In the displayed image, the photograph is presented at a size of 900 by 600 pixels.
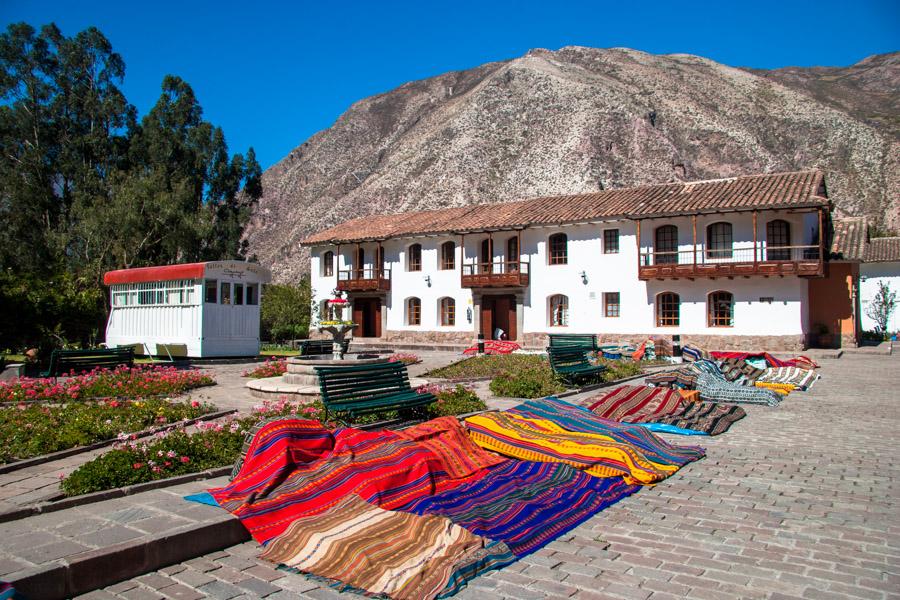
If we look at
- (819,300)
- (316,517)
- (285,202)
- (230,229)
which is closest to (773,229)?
(819,300)

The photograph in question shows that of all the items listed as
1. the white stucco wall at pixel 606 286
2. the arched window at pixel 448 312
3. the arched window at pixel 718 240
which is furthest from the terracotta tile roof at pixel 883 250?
the arched window at pixel 448 312

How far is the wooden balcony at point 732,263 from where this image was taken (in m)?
24.2

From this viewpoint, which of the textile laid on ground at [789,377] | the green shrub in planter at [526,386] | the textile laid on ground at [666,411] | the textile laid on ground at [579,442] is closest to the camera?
the textile laid on ground at [579,442]

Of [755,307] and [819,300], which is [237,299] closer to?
[755,307]

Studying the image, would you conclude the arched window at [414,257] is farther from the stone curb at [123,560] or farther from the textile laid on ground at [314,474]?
the stone curb at [123,560]

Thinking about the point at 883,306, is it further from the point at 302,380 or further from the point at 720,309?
the point at 302,380

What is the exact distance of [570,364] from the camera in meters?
12.6

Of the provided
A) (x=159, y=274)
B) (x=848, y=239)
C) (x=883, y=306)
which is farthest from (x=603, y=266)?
(x=159, y=274)

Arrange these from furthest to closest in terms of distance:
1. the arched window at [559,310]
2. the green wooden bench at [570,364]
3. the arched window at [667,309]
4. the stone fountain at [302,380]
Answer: the arched window at [559,310] → the arched window at [667,309] → the green wooden bench at [570,364] → the stone fountain at [302,380]

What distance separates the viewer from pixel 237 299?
68.4 ft

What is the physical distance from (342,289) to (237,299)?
14478 millimetres

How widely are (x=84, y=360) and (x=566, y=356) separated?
960 centimetres

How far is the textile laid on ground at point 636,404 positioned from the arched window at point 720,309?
1788cm

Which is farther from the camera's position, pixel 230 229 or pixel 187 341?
pixel 230 229
